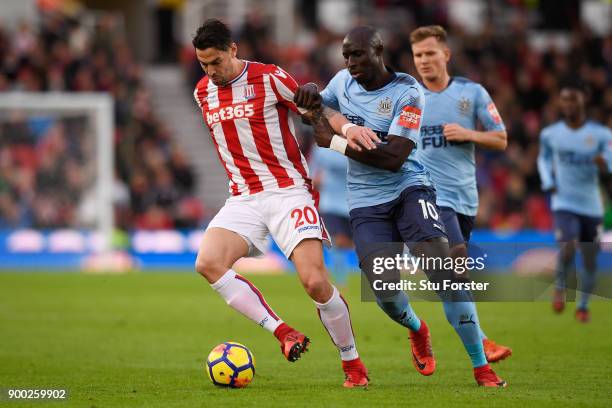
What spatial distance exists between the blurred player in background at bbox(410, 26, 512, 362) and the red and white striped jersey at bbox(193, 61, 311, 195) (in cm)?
155

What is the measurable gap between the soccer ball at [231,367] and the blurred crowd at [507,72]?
635 inches

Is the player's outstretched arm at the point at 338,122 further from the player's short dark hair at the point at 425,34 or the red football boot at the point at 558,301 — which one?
the red football boot at the point at 558,301

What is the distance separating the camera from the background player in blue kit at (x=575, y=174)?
512 inches

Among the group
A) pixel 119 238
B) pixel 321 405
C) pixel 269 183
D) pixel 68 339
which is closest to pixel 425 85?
pixel 269 183

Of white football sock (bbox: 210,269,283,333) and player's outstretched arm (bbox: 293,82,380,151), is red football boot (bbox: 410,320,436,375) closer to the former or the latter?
white football sock (bbox: 210,269,283,333)

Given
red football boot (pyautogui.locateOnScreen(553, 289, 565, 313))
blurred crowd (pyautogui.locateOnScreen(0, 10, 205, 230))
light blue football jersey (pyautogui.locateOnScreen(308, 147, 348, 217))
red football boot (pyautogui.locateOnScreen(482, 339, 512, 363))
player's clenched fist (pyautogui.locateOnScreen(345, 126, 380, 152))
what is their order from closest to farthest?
player's clenched fist (pyautogui.locateOnScreen(345, 126, 380, 152)) → red football boot (pyautogui.locateOnScreen(482, 339, 512, 363)) → red football boot (pyautogui.locateOnScreen(553, 289, 565, 313)) → light blue football jersey (pyautogui.locateOnScreen(308, 147, 348, 217)) → blurred crowd (pyautogui.locateOnScreen(0, 10, 205, 230))

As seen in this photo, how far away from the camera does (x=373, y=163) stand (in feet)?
25.6

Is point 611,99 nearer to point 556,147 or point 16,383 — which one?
point 556,147

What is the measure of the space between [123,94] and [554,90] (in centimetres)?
995

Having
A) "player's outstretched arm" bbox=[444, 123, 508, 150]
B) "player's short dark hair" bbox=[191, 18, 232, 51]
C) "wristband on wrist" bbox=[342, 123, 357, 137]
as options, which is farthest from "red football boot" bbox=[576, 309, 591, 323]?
"player's short dark hair" bbox=[191, 18, 232, 51]

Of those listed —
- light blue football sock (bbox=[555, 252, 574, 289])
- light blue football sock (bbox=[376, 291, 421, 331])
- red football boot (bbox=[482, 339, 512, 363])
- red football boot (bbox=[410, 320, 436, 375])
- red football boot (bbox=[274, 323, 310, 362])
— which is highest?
light blue football sock (bbox=[376, 291, 421, 331])

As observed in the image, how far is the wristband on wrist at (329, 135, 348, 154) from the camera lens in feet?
25.6

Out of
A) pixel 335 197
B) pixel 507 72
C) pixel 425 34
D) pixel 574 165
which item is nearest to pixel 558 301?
pixel 574 165

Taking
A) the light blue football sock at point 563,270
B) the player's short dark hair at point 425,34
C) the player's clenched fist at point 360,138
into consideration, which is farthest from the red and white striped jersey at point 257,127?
the light blue football sock at point 563,270
